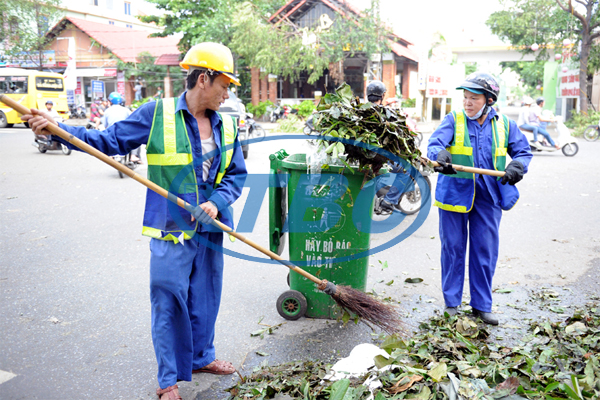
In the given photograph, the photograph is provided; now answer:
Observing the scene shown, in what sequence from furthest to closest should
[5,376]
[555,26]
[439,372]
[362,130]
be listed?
[555,26], [362,130], [5,376], [439,372]

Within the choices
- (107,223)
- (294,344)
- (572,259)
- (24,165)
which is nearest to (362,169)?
(294,344)

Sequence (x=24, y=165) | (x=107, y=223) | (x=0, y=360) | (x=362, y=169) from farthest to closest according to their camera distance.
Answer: (x=24, y=165)
(x=107, y=223)
(x=362, y=169)
(x=0, y=360)

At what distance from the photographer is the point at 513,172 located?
3561 mm

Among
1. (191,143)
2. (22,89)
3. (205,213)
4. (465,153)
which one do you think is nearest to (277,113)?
(22,89)

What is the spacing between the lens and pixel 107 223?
6832mm

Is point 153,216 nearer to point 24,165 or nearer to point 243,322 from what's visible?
point 243,322

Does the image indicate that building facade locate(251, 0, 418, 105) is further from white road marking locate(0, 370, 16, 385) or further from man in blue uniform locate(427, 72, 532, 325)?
white road marking locate(0, 370, 16, 385)

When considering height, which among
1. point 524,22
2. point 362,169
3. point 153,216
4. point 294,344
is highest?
point 524,22

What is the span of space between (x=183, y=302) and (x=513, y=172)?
94.0 inches

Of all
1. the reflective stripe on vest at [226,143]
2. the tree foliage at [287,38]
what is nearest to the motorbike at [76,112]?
the tree foliage at [287,38]

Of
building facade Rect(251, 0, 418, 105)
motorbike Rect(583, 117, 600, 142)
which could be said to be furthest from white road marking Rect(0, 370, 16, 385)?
building facade Rect(251, 0, 418, 105)

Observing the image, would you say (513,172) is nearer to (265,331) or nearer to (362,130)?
(362,130)

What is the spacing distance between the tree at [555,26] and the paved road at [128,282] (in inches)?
612

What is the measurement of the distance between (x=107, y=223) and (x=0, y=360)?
369 cm
